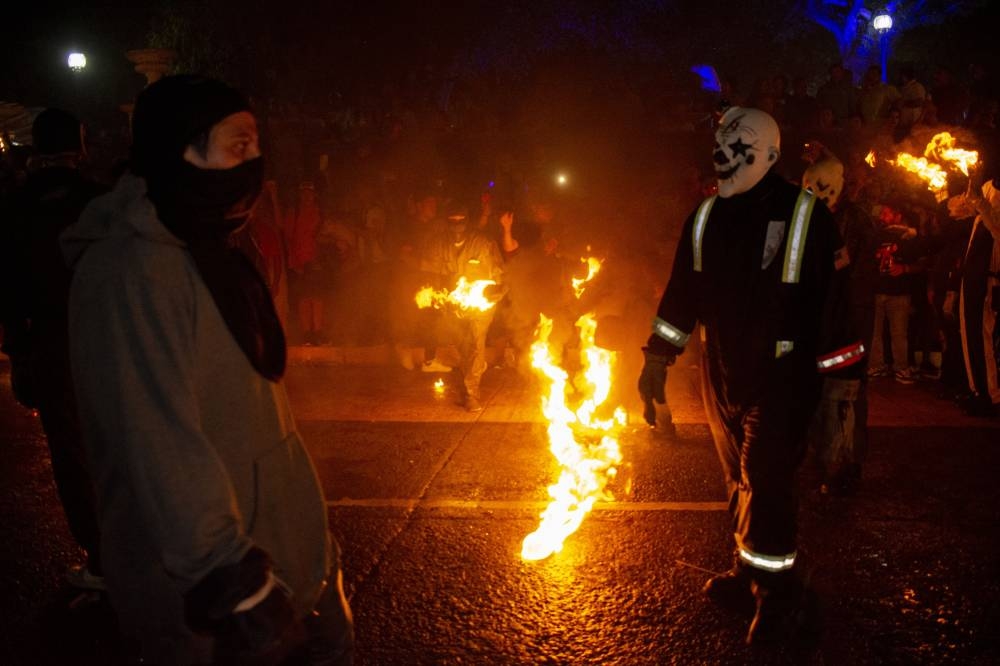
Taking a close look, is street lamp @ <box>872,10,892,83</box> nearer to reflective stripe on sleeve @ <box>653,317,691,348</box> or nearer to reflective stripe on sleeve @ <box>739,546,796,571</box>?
reflective stripe on sleeve @ <box>653,317,691,348</box>

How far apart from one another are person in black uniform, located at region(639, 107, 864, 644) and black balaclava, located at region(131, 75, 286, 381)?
2242 millimetres

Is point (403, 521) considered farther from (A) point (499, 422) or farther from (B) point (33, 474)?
(B) point (33, 474)

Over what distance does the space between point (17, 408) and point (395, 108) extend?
840 centimetres

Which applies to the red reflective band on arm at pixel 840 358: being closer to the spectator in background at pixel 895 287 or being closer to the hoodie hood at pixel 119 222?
the hoodie hood at pixel 119 222

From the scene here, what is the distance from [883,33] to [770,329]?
2739cm

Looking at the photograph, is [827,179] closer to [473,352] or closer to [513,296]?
[473,352]

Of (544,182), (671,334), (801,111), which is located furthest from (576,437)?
(801,111)

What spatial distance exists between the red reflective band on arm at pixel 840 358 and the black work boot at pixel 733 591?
3.32 feet

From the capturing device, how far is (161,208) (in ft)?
5.69

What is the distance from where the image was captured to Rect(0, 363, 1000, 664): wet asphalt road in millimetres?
3367

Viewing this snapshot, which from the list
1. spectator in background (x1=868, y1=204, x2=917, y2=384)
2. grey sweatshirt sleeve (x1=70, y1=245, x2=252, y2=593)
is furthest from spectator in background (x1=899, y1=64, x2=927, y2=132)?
grey sweatshirt sleeve (x1=70, y1=245, x2=252, y2=593)

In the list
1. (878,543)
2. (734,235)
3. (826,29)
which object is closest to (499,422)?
(878,543)

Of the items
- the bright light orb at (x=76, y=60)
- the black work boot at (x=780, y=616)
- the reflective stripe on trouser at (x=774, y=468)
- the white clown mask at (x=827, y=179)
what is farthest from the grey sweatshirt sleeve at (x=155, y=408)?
the bright light orb at (x=76, y=60)

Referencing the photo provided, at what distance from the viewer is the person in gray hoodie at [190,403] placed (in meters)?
1.59
